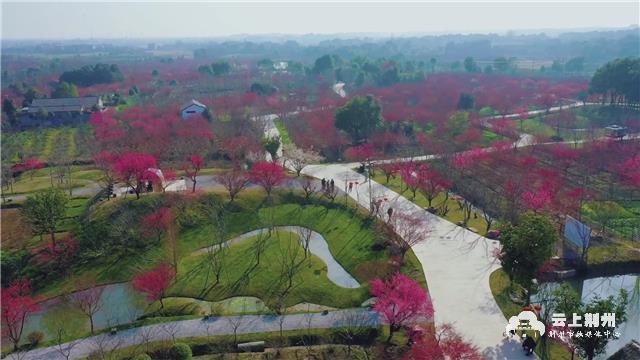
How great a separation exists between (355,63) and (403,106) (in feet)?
110

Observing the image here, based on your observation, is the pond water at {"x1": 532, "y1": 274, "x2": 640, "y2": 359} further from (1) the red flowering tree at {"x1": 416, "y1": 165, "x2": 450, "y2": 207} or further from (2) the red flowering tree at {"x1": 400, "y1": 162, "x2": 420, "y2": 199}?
(2) the red flowering tree at {"x1": 400, "y1": 162, "x2": 420, "y2": 199}

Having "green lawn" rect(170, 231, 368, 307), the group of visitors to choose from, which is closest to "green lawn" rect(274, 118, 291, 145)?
the group of visitors

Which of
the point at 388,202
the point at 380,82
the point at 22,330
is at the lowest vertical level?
the point at 22,330

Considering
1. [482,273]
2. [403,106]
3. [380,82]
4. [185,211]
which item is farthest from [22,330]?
[380,82]

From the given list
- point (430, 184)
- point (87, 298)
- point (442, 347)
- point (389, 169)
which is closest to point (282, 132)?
point (389, 169)

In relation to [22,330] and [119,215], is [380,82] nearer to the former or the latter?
[119,215]

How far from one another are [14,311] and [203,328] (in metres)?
8.05

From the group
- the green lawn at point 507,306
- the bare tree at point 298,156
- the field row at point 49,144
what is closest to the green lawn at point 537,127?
the bare tree at point 298,156

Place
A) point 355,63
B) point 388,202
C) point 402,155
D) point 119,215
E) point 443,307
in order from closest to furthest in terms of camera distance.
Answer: point 443,307 → point 119,215 → point 388,202 → point 402,155 → point 355,63

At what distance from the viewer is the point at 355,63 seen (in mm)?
90562

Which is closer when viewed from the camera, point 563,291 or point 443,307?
point 563,291

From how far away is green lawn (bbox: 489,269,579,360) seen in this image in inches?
696

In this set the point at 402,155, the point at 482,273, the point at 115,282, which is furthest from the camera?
the point at 402,155

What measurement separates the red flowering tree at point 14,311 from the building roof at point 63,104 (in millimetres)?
41357
